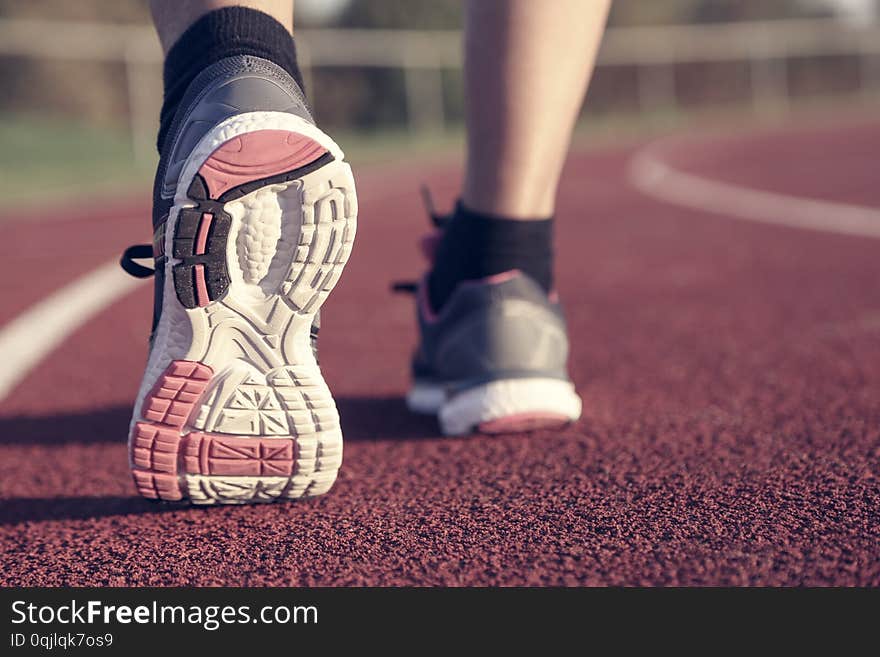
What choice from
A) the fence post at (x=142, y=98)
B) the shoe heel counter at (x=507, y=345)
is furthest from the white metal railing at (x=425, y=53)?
the shoe heel counter at (x=507, y=345)

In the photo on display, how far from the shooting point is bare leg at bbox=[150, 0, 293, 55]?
1.33 m

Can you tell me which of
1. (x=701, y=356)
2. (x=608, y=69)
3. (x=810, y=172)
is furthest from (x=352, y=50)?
(x=701, y=356)

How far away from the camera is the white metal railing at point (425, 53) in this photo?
1458 centimetres

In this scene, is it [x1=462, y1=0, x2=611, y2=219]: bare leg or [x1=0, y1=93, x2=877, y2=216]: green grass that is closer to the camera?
[x1=462, y1=0, x2=611, y2=219]: bare leg

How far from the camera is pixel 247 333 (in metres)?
1.26

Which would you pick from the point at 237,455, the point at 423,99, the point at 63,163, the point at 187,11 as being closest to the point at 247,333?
the point at 237,455

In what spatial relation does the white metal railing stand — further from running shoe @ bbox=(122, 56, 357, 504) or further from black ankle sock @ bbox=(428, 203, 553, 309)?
running shoe @ bbox=(122, 56, 357, 504)

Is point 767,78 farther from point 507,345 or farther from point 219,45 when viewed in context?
point 219,45

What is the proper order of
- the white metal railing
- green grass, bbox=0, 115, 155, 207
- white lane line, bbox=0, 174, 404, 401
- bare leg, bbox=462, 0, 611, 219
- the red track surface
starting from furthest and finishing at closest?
the white metal railing
green grass, bbox=0, 115, 155, 207
white lane line, bbox=0, 174, 404, 401
bare leg, bbox=462, 0, 611, 219
the red track surface

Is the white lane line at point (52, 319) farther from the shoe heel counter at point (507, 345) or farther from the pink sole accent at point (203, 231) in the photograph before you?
the pink sole accent at point (203, 231)

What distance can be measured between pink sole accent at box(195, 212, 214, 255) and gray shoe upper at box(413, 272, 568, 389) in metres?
0.57

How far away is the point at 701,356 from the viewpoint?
2.25 meters

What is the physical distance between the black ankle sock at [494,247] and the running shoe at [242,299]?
1.54 feet

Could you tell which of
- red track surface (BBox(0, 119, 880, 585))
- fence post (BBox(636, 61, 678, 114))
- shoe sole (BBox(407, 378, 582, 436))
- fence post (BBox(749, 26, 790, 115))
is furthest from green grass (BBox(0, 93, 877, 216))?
shoe sole (BBox(407, 378, 582, 436))
